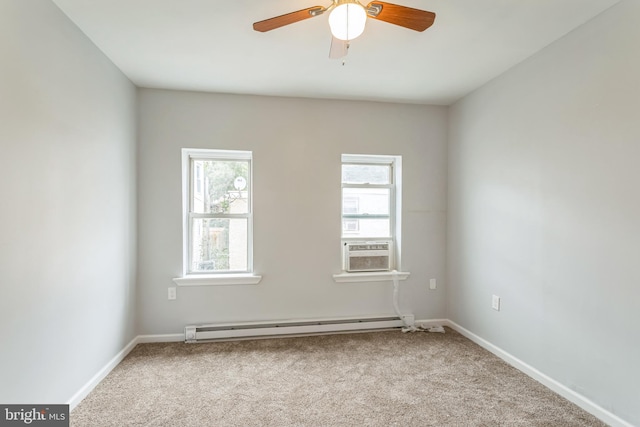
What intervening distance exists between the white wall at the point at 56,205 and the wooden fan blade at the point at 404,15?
5.61ft

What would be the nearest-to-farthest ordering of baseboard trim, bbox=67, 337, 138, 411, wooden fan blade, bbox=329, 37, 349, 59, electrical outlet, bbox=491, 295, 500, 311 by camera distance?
wooden fan blade, bbox=329, 37, 349, 59
baseboard trim, bbox=67, 337, 138, 411
electrical outlet, bbox=491, 295, 500, 311

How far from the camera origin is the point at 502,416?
6.02ft

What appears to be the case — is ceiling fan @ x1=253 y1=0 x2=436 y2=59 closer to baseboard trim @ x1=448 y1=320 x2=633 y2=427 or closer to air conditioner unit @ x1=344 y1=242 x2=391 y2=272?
air conditioner unit @ x1=344 y1=242 x2=391 y2=272

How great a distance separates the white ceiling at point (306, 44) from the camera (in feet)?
5.71

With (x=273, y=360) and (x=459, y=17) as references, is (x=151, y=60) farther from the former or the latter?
(x=273, y=360)

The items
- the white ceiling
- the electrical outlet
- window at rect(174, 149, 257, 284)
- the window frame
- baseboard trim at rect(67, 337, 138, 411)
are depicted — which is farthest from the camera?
the window frame

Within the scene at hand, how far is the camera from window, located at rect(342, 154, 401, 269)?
3311 millimetres

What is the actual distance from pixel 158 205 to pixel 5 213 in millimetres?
1494

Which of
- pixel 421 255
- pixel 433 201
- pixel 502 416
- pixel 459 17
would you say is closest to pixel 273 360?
pixel 502 416

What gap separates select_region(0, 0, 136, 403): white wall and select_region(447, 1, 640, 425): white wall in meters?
3.13

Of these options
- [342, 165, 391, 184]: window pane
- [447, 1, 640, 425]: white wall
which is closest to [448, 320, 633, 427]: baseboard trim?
[447, 1, 640, 425]: white wall

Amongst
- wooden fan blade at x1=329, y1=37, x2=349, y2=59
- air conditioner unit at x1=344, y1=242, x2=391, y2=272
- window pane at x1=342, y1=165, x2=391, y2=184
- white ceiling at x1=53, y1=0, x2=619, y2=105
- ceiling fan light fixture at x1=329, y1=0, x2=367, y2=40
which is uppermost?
white ceiling at x1=53, y1=0, x2=619, y2=105

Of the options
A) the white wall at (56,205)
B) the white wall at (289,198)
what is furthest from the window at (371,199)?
the white wall at (56,205)

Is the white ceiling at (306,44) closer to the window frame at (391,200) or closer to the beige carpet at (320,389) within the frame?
the window frame at (391,200)
